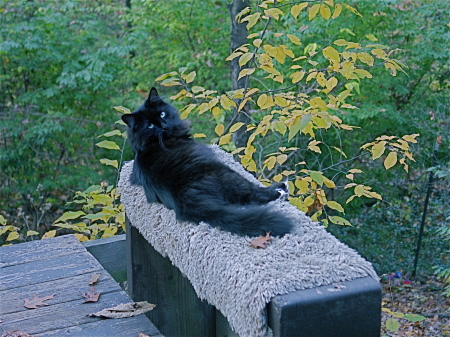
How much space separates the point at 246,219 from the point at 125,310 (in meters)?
0.57

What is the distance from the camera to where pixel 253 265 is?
3.87 ft

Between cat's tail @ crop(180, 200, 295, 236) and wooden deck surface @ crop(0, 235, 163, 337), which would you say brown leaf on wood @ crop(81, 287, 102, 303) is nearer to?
wooden deck surface @ crop(0, 235, 163, 337)

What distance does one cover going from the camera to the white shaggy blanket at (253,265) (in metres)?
1.10

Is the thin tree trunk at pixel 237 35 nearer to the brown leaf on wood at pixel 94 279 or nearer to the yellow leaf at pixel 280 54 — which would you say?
the yellow leaf at pixel 280 54

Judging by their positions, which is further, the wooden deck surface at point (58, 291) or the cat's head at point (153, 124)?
the cat's head at point (153, 124)

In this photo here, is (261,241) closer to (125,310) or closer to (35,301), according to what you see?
(125,310)

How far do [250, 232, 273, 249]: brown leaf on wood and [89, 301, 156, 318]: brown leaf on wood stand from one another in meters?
0.52

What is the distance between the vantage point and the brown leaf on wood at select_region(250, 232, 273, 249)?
51.3 inches

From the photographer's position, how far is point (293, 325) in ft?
3.42

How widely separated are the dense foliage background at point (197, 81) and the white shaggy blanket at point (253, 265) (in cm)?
324

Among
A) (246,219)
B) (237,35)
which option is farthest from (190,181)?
(237,35)

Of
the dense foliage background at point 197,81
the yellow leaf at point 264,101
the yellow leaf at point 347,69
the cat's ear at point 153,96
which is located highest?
the yellow leaf at point 347,69

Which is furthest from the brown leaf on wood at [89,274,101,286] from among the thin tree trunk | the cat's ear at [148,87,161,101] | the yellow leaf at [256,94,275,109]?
the thin tree trunk

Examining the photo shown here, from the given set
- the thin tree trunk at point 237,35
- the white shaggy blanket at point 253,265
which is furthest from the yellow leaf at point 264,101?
the thin tree trunk at point 237,35
